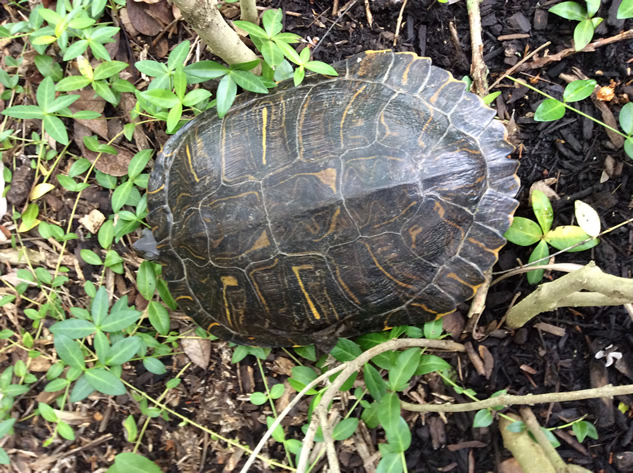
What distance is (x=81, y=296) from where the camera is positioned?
115 inches

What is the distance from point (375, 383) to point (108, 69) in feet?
7.67

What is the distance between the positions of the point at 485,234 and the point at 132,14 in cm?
254

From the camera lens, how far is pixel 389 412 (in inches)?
81.7

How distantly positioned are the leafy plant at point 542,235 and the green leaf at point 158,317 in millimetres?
2039

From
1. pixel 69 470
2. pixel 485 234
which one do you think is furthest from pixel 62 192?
pixel 485 234

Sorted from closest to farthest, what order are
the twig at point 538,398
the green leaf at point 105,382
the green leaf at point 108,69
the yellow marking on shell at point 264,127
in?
the twig at point 538,398 → the yellow marking on shell at point 264,127 → the green leaf at point 105,382 → the green leaf at point 108,69

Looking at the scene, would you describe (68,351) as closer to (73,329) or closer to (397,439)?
(73,329)

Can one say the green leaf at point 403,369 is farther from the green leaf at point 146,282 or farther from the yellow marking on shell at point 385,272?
the green leaf at point 146,282

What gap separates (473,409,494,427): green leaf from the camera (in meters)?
2.32

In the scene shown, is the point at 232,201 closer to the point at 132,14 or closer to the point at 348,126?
the point at 348,126

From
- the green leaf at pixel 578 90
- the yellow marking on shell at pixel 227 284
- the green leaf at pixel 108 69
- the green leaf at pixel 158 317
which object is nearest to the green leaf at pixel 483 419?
the yellow marking on shell at pixel 227 284

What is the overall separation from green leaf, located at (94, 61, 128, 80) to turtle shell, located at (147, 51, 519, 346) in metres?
0.65

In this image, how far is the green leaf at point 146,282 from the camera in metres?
2.74

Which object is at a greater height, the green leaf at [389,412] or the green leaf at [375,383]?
the green leaf at [389,412]
